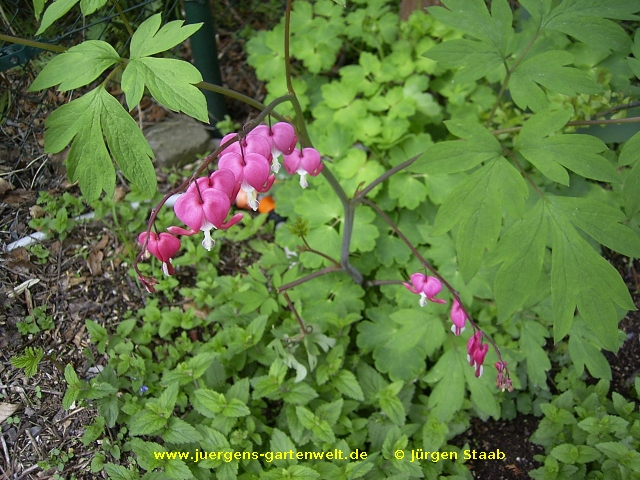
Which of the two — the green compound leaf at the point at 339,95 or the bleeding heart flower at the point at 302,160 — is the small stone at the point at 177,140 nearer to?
the green compound leaf at the point at 339,95

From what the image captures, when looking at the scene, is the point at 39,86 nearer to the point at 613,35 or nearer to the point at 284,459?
the point at 284,459

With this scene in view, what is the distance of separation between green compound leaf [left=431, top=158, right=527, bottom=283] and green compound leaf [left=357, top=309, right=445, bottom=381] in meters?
0.82

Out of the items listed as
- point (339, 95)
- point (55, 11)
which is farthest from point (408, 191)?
point (55, 11)

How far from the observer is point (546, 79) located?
70.7 inches

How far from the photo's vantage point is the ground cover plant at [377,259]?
1.43 m

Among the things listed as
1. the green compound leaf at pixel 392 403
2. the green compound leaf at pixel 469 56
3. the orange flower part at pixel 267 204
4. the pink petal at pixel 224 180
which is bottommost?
the green compound leaf at pixel 392 403

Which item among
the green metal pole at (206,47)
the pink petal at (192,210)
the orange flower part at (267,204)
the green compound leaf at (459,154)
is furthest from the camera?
the orange flower part at (267,204)

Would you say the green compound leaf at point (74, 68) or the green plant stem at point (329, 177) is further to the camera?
the green plant stem at point (329, 177)

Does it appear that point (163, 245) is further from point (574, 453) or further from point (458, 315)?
point (574, 453)

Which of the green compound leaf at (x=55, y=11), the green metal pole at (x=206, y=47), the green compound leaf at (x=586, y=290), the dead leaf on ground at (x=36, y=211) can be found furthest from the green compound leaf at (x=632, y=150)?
the dead leaf on ground at (x=36, y=211)

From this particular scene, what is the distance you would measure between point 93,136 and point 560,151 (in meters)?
1.43

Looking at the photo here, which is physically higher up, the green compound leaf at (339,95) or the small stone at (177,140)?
the green compound leaf at (339,95)

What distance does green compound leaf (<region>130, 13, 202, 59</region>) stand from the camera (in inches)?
55.1

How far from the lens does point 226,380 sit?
2473mm
